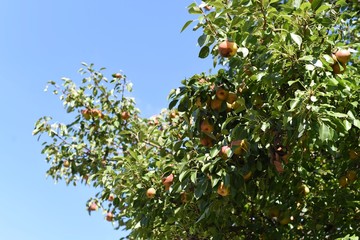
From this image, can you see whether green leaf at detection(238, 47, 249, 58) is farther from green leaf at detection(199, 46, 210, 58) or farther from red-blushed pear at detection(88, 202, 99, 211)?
red-blushed pear at detection(88, 202, 99, 211)

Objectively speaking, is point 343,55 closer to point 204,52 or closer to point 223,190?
point 204,52

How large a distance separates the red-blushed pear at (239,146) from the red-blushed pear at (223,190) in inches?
9.5

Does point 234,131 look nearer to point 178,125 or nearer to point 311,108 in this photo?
point 311,108

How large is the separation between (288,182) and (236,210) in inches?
22.2

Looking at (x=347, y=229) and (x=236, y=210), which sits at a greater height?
(x=236, y=210)

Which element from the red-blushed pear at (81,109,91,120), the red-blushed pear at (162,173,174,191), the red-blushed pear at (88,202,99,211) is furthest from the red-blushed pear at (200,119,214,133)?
the red-blushed pear at (88,202,99,211)

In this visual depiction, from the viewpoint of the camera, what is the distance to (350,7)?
18.3 feet

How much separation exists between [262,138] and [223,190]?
0.44 metres

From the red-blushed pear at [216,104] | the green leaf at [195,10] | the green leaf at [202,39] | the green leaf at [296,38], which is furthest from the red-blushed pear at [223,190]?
the green leaf at [195,10]

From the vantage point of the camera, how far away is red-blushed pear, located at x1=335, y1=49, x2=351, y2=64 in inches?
119

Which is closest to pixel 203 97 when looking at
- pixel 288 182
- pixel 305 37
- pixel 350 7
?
pixel 305 37

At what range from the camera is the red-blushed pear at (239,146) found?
3152mm

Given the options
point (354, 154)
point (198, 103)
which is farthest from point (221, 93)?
point (354, 154)

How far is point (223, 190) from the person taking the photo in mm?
3268
